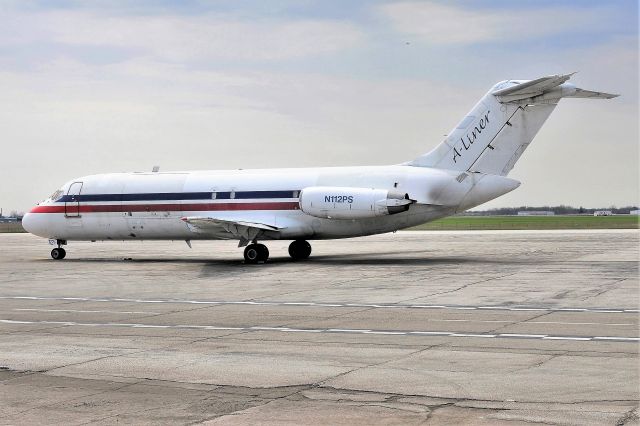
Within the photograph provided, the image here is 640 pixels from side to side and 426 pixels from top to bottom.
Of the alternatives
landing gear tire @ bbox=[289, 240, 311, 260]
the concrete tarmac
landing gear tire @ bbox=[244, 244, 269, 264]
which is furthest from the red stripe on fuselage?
the concrete tarmac

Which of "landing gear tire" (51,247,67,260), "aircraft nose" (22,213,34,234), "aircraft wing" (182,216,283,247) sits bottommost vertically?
"landing gear tire" (51,247,67,260)

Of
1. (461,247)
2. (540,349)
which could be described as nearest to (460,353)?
(540,349)

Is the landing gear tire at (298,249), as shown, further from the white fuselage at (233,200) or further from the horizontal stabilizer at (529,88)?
the horizontal stabilizer at (529,88)

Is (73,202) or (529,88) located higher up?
(529,88)

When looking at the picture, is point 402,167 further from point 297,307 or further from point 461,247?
point 297,307

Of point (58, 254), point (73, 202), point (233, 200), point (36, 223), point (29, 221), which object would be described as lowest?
point (58, 254)

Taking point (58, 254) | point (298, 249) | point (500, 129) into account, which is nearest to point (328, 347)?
point (500, 129)

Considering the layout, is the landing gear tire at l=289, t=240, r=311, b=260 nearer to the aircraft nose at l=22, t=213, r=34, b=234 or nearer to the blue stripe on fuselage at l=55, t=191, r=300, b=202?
the blue stripe on fuselage at l=55, t=191, r=300, b=202

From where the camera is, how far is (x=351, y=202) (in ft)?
108

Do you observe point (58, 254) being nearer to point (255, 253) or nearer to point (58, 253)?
point (58, 253)

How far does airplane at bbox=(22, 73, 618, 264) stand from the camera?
3269 centimetres

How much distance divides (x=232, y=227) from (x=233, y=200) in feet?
7.62

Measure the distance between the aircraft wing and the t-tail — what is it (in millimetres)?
7537

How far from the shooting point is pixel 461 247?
43.7 m
